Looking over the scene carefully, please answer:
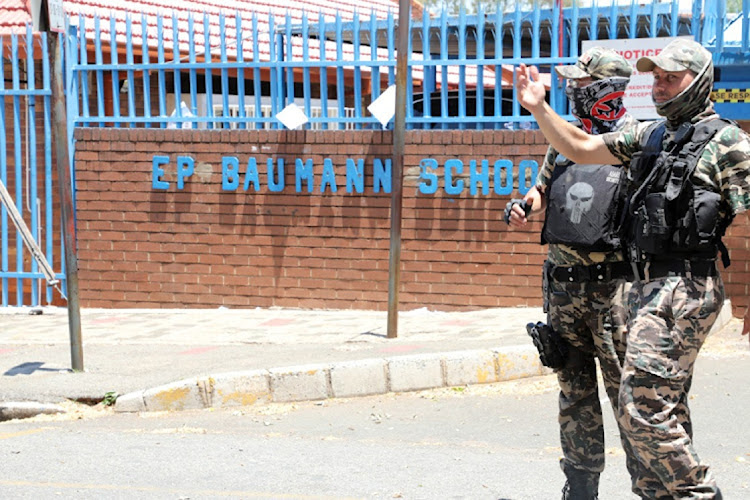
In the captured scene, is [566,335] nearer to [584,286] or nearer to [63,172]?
[584,286]

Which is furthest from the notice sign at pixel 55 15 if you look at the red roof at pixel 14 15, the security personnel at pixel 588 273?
the red roof at pixel 14 15

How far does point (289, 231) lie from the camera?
9938 mm

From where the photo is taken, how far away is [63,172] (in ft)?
23.4

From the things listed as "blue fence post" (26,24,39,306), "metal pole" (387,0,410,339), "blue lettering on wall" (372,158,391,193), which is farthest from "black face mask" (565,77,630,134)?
"blue fence post" (26,24,39,306)

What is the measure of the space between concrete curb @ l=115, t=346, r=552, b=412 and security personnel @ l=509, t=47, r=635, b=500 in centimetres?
280

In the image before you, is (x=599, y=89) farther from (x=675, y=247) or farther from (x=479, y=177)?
(x=479, y=177)

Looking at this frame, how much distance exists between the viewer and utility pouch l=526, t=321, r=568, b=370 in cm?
418

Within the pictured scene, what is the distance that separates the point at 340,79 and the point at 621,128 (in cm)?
558

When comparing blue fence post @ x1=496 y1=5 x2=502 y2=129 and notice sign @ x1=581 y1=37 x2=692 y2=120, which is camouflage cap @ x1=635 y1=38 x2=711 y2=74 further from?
blue fence post @ x1=496 y1=5 x2=502 y2=129

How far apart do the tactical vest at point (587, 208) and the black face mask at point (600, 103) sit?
186 millimetres

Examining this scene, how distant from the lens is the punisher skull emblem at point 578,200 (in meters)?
4.13

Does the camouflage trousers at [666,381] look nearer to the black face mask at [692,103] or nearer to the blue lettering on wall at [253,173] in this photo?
the black face mask at [692,103]

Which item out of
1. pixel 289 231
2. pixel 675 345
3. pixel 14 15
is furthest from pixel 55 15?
pixel 14 15

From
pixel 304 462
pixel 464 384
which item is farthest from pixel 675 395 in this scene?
pixel 464 384
